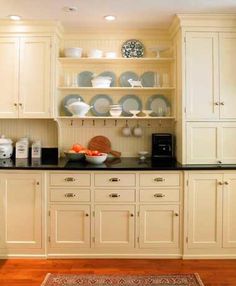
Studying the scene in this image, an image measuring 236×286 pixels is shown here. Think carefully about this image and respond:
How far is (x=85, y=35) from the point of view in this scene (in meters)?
3.87

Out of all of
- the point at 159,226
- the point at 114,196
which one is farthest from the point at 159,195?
the point at 114,196

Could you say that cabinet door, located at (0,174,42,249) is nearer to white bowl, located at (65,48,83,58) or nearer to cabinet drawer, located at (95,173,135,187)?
cabinet drawer, located at (95,173,135,187)

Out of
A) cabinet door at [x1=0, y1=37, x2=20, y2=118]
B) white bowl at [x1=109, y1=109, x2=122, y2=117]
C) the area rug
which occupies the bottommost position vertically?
the area rug

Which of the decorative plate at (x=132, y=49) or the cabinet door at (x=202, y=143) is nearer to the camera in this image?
the cabinet door at (x=202, y=143)

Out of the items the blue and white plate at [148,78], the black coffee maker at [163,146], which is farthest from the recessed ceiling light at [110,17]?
the black coffee maker at [163,146]

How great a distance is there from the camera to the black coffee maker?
3682mm

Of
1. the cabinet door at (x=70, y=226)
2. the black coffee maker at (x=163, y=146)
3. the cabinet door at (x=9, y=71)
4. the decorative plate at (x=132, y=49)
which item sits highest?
the decorative plate at (x=132, y=49)

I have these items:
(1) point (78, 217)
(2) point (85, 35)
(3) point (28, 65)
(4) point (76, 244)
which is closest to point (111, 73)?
(2) point (85, 35)

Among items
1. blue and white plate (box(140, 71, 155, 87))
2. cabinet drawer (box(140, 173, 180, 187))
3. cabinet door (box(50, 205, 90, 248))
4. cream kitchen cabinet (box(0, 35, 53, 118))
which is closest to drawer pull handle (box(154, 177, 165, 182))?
cabinet drawer (box(140, 173, 180, 187))

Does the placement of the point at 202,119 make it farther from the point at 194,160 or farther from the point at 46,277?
the point at 46,277

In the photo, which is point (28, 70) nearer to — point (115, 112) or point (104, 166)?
point (115, 112)

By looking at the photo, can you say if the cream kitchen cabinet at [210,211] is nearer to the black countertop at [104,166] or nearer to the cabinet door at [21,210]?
the black countertop at [104,166]

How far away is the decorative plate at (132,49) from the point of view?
3842 mm

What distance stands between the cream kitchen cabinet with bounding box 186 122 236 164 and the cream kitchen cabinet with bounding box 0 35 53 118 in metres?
1.54
